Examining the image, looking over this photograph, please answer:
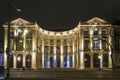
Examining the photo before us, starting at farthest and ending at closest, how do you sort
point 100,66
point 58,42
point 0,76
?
point 58,42
point 100,66
point 0,76

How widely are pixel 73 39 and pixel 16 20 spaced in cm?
2341

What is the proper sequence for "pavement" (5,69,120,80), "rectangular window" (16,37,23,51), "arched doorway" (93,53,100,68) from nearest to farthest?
"pavement" (5,69,120,80)
"arched doorway" (93,53,100,68)
"rectangular window" (16,37,23,51)

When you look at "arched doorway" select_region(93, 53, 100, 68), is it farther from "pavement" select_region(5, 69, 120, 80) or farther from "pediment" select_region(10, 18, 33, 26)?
"pavement" select_region(5, 69, 120, 80)

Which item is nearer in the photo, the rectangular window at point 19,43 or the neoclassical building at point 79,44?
the neoclassical building at point 79,44

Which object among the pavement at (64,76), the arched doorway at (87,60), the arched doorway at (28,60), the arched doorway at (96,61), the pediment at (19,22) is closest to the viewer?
the pavement at (64,76)

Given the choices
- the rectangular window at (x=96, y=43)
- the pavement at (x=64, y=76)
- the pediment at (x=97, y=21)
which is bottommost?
the pavement at (x=64, y=76)

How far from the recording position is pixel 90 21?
10181cm

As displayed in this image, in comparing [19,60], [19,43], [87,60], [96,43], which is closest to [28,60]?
[19,60]

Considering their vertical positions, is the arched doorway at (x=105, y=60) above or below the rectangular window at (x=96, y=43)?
below

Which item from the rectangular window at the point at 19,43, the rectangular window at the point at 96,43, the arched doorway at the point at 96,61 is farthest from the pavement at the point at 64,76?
the rectangular window at the point at 19,43

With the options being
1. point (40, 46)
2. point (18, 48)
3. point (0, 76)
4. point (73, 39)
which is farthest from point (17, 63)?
point (0, 76)

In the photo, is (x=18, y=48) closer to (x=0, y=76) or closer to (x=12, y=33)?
(x=12, y=33)

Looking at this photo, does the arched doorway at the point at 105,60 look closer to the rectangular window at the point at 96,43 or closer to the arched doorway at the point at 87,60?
the rectangular window at the point at 96,43

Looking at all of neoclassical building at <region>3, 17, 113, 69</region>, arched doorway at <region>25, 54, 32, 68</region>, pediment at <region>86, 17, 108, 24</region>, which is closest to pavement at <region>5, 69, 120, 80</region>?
neoclassical building at <region>3, 17, 113, 69</region>
